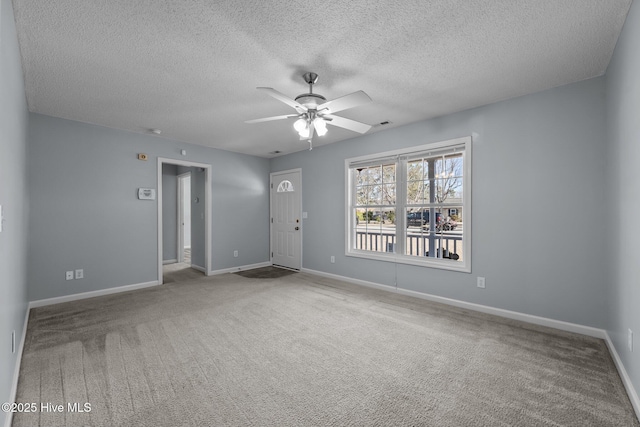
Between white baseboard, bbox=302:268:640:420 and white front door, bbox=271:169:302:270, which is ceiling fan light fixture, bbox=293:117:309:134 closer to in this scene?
white baseboard, bbox=302:268:640:420

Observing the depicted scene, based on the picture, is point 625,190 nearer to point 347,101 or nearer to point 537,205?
point 537,205

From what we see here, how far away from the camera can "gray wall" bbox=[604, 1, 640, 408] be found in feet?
5.82

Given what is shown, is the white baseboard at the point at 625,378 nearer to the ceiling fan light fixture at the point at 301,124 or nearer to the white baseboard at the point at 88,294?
the ceiling fan light fixture at the point at 301,124

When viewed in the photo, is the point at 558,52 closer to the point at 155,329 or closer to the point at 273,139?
the point at 273,139

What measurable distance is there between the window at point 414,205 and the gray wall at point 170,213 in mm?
4495

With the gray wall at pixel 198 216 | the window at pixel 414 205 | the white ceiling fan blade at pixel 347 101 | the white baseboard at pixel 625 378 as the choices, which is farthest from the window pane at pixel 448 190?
the gray wall at pixel 198 216

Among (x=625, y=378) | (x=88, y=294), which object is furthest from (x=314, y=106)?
(x=88, y=294)

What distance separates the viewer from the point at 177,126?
4.16m

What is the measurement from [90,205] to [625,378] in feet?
19.4

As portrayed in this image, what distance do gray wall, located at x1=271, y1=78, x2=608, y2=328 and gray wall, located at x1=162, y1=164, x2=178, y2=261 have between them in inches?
224

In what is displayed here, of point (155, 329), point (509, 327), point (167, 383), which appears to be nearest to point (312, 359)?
point (167, 383)

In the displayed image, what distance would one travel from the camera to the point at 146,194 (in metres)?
4.58

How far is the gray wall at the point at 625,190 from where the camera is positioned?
177 centimetres

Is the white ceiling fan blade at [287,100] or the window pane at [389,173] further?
the window pane at [389,173]
